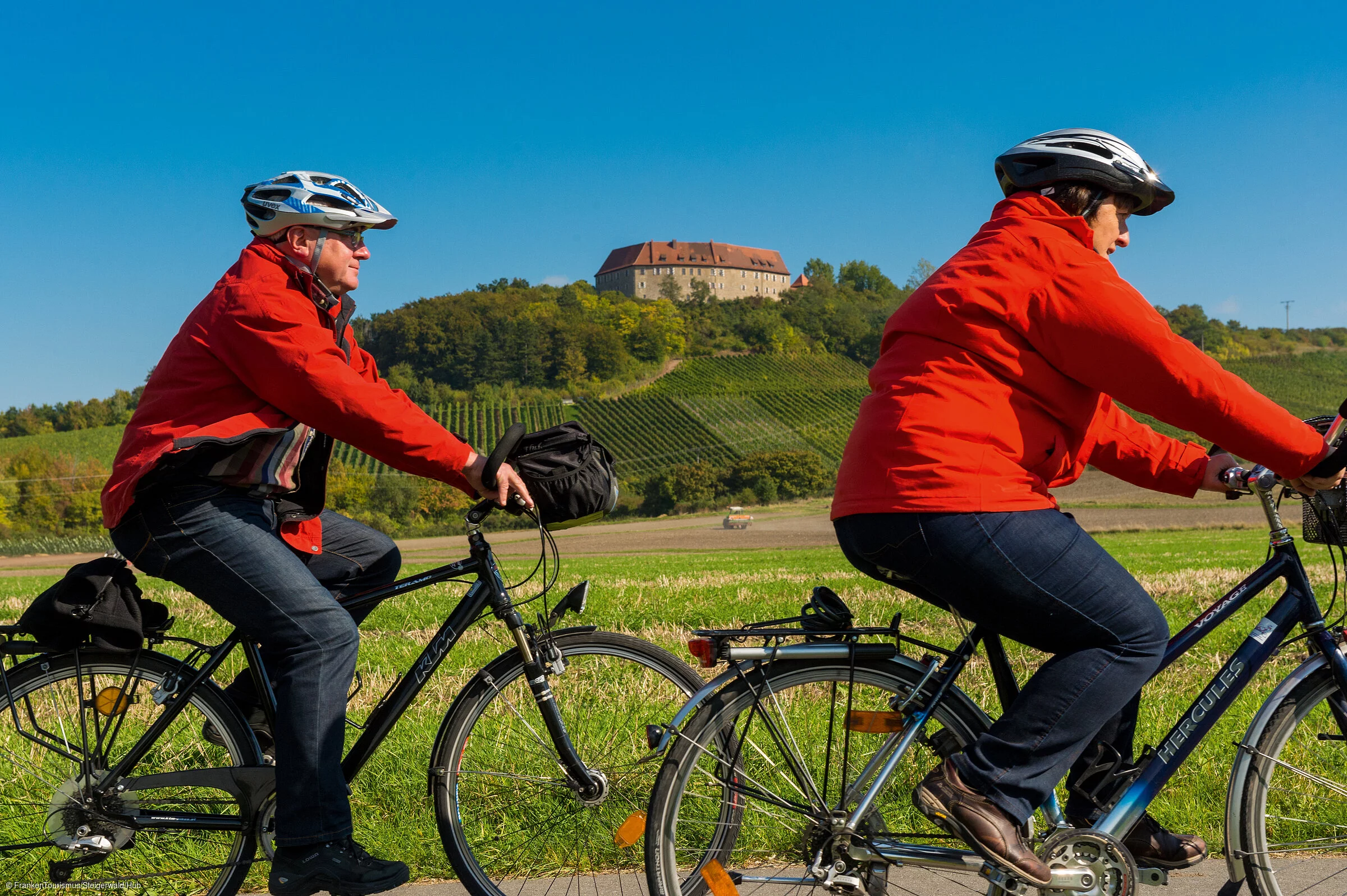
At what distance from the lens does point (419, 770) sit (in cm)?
390

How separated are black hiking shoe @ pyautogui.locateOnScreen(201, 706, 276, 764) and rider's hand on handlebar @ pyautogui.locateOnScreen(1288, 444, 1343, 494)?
2.84 metres

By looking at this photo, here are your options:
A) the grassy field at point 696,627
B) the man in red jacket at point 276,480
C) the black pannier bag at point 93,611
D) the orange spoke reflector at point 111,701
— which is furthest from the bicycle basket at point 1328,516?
the orange spoke reflector at point 111,701

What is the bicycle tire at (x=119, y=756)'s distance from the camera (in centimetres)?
307

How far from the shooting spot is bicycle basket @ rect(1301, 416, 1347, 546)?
259cm

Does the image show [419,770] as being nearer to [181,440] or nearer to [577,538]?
[181,440]

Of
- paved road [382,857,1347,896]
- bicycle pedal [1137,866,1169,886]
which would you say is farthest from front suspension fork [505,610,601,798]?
bicycle pedal [1137,866,1169,886]

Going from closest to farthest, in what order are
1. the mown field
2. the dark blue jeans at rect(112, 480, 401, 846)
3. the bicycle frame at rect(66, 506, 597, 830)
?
the dark blue jeans at rect(112, 480, 401, 846) < the bicycle frame at rect(66, 506, 597, 830) < the mown field

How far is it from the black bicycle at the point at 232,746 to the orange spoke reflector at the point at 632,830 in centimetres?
34

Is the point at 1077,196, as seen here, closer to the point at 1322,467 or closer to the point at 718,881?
the point at 1322,467

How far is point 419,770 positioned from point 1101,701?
2.49m

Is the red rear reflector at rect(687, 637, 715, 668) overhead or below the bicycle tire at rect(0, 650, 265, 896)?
overhead

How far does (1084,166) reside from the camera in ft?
8.27

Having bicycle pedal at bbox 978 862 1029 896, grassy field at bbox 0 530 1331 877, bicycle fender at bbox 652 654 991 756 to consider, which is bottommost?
grassy field at bbox 0 530 1331 877

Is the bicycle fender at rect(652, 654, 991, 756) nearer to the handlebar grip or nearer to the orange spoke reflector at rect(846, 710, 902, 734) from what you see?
the orange spoke reflector at rect(846, 710, 902, 734)
